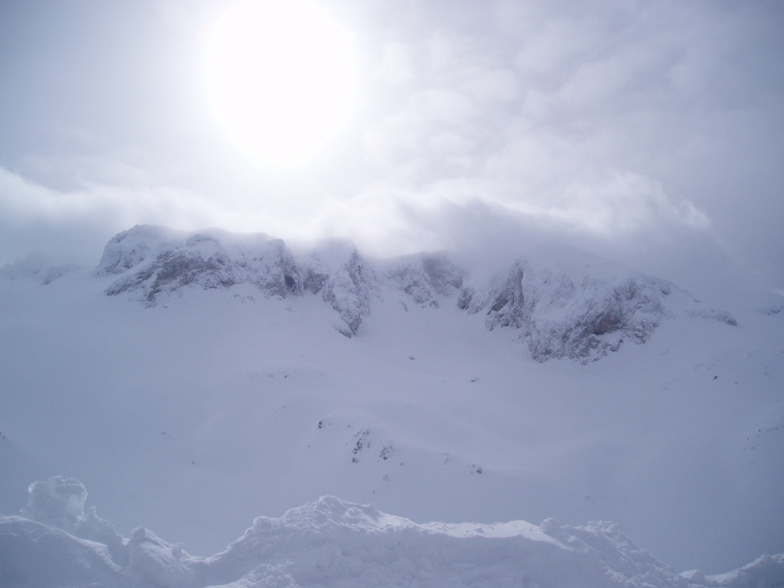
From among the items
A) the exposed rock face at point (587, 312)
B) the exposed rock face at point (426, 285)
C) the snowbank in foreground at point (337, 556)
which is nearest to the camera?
the snowbank in foreground at point (337, 556)

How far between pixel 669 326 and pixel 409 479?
2312 cm

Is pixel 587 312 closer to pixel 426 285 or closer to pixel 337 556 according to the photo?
pixel 426 285

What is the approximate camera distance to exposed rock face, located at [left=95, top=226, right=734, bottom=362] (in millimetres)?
32938

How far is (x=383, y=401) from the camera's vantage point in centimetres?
2498

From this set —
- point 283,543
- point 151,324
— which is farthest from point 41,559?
point 151,324

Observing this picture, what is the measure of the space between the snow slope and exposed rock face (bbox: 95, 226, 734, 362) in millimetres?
185

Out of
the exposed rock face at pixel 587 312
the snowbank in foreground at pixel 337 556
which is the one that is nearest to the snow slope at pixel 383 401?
the exposed rock face at pixel 587 312

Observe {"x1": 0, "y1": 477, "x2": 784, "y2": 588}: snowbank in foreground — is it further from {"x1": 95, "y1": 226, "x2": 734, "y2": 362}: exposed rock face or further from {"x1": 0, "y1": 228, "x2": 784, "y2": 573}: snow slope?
{"x1": 95, "y1": 226, "x2": 734, "y2": 362}: exposed rock face

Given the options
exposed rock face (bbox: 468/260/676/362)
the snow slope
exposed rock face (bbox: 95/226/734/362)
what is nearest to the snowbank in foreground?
the snow slope

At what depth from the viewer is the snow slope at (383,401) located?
53.2ft

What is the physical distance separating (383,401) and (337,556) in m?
17.8

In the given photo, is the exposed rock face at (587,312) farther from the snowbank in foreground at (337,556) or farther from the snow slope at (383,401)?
the snowbank in foreground at (337,556)

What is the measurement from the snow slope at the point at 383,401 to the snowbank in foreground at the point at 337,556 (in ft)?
21.2

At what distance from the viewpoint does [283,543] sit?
24.9 ft
